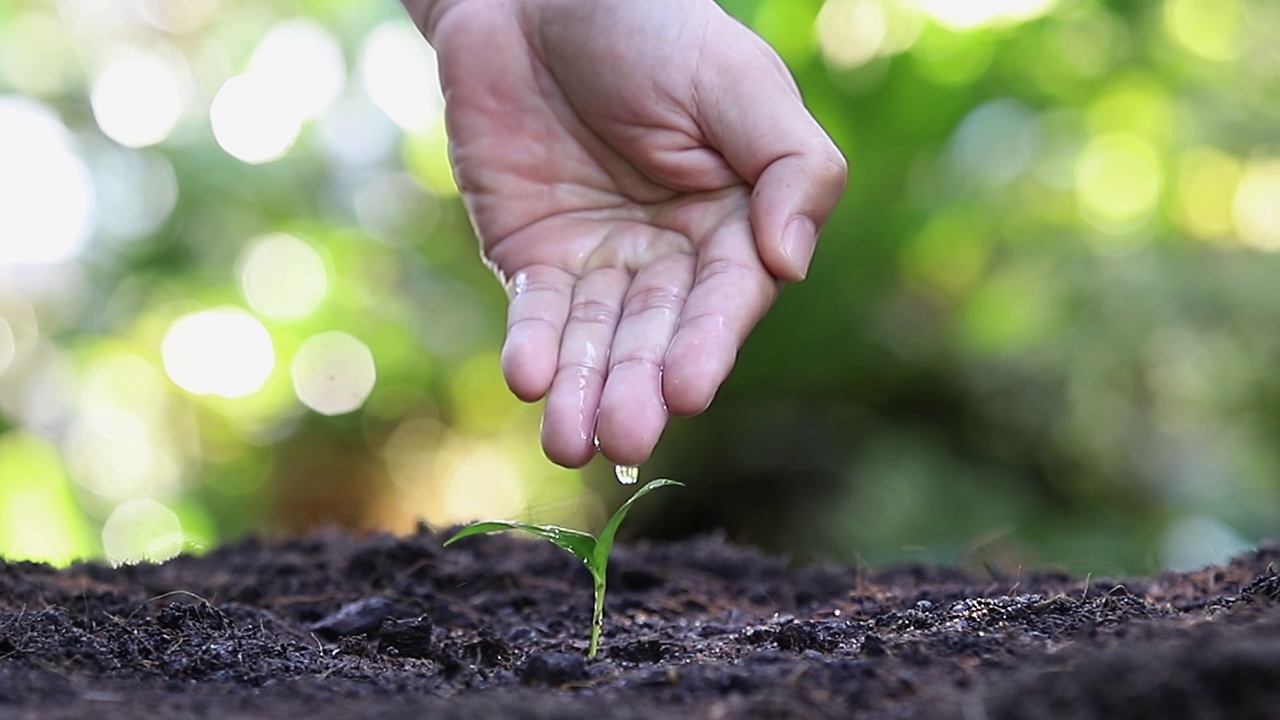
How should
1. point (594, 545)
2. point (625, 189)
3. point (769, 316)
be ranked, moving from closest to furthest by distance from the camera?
point (594, 545), point (625, 189), point (769, 316)

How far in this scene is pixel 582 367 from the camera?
1217 mm

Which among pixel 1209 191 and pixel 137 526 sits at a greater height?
pixel 1209 191

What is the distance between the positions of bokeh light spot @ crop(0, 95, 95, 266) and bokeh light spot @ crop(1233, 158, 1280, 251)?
12.2 ft

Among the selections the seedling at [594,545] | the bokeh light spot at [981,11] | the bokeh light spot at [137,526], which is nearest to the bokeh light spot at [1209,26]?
the bokeh light spot at [981,11]

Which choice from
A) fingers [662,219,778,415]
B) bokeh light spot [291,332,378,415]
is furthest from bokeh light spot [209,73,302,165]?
fingers [662,219,778,415]

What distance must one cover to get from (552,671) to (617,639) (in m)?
0.26

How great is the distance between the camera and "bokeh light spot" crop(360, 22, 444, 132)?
12.2ft

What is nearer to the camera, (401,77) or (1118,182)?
(1118,182)

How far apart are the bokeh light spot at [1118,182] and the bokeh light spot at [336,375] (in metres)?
2.35

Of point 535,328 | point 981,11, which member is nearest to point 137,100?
point 981,11

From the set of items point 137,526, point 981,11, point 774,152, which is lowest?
point 137,526

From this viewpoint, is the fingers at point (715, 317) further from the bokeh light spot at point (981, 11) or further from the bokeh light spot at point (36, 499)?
the bokeh light spot at point (36, 499)

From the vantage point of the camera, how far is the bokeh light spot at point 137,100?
366 cm

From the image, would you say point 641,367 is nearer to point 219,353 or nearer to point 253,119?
point 219,353
